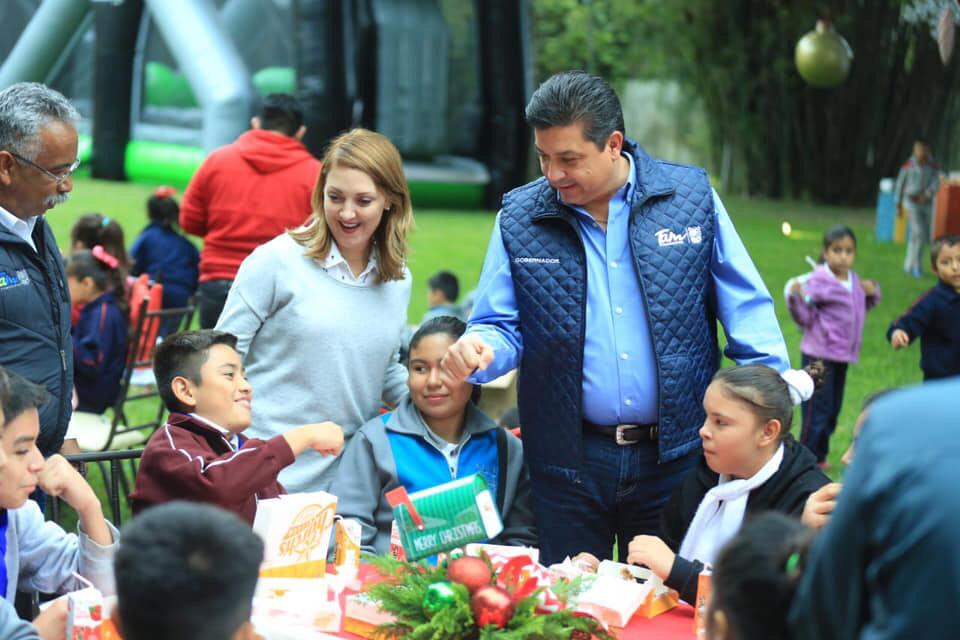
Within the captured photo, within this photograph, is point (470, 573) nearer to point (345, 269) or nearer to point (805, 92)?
point (345, 269)

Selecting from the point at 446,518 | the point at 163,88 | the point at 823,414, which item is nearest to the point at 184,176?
the point at 163,88

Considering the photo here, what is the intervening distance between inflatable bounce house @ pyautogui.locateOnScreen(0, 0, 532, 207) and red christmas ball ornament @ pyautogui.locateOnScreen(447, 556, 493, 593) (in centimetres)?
1395

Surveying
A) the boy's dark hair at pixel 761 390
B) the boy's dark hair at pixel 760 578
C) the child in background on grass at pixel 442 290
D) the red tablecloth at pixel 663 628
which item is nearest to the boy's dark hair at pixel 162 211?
the child in background on grass at pixel 442 290

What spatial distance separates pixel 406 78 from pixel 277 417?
14.7 meters

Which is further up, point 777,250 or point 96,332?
point 96,332

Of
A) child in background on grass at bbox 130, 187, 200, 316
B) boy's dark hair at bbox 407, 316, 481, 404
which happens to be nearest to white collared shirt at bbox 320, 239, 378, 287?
boy's dark hair at bbox 407, 316, 481, 404

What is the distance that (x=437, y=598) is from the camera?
7.60ft

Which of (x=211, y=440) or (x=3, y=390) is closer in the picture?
(x=3, y=390)

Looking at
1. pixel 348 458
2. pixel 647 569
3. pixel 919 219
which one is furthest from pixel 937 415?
pixel 919 219

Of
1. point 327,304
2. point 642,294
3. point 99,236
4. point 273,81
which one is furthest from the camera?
point 273,81

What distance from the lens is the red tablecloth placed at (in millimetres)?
2576

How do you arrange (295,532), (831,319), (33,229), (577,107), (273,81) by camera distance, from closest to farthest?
(295,532) → (577,107) → (33,229) → (831,319) → (273,81)

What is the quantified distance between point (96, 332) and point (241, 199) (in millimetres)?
958

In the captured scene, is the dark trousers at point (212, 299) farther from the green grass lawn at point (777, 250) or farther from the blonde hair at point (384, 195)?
the green grass lawn at point (777, 250)
